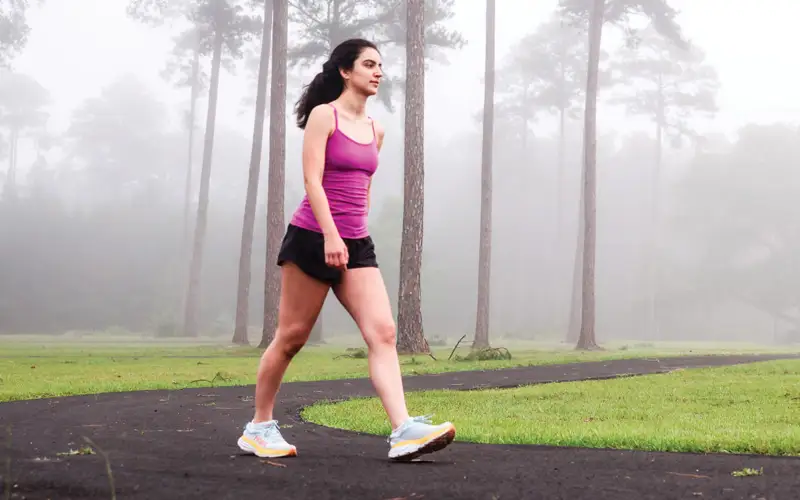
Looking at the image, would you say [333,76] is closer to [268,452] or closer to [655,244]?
[268,452]

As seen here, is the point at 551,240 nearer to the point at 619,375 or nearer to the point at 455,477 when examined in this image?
the point at 619,375

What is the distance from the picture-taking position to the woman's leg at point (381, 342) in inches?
196

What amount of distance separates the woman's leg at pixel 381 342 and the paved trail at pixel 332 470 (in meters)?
0.18

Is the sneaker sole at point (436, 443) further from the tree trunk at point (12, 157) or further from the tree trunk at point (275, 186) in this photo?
the tree trunk at point (12, 157)

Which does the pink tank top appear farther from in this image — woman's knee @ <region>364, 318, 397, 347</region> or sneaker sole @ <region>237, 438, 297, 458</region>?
sneaker sole @ <region>237, 438, 297, 458</region>

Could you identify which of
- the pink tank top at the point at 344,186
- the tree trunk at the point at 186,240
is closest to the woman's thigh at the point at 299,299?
the pink tank top at the point at 344,186

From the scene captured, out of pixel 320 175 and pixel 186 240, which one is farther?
pixel 186 240

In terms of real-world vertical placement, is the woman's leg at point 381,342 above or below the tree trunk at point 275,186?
below

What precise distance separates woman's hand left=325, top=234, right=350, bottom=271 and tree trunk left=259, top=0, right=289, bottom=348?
68.5 feet

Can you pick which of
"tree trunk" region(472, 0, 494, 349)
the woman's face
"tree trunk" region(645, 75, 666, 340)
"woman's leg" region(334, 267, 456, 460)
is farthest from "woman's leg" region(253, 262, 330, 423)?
"tree trunk" region(645, 75, 666, 340)

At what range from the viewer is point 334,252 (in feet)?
16.2

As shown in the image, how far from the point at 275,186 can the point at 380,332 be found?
70.4 ft

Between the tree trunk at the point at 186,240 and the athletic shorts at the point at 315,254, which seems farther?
the tree trunk at the point at 186,240

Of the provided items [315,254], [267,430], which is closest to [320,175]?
[315,254]
